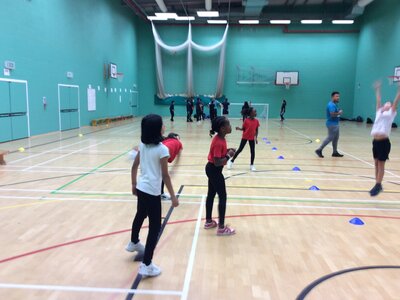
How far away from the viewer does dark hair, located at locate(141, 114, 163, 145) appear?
117 inches

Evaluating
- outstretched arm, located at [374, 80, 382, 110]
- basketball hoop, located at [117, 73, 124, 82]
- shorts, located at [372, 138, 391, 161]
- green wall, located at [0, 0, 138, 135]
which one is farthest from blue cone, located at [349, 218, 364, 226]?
basketball hoop, located at [117, 73, 124, 82]

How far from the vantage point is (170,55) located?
28.8 metres

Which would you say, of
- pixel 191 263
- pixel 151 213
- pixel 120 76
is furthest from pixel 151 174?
pixel 120 76

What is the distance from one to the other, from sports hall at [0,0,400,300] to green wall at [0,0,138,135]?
79mm

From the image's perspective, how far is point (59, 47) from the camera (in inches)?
620

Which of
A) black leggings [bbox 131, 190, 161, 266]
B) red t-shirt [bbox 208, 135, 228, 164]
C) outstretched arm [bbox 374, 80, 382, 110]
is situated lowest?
black leggings [bbox 131, 190, 161, 266]

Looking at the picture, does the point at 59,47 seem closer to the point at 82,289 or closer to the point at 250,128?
the point at 250,128

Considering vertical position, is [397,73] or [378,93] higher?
[397,73]

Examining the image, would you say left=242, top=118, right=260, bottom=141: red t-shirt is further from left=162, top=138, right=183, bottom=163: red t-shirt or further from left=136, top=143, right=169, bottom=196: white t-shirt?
left=136, top=143, right=169, bottom=196: white t-shirt

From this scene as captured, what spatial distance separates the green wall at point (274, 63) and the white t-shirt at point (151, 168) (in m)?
26.5

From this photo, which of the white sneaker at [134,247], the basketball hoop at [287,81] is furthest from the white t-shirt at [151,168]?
the basketball hoop at [287,81]

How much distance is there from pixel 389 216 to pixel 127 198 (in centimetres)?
396

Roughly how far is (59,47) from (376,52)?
2034 centimetres

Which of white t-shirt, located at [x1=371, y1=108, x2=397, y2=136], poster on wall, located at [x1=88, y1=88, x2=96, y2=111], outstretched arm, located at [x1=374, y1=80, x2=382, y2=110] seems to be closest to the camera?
white t-shirt, located at [x1=371, y1=108, x2=397, y2=136]
